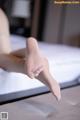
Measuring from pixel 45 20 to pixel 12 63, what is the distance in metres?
2.67

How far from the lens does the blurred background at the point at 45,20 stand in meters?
3.43

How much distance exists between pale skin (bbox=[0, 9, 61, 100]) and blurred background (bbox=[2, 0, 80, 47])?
2327 millimetres

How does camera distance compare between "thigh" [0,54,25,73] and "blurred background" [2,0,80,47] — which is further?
"blurred background" [2,0,80,47]

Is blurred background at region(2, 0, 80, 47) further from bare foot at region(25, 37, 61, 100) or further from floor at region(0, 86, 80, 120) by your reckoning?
bare foot at region(25, 37, 61, 100)

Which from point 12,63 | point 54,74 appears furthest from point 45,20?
point 12,63

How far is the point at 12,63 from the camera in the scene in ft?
3.71

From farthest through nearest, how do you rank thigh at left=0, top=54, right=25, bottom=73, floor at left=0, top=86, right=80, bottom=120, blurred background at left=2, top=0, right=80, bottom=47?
blurred background at left=2, top=0, right=80, bottom=47 < thigh at left=0, top=54, right=25, bottom=73 < floor at left=0, top=86, right=80, bottom=120

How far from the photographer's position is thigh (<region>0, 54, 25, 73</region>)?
110 cm

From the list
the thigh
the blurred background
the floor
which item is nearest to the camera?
the floor

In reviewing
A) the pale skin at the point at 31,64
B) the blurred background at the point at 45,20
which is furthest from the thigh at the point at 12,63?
the blurred background at the point at 45,20

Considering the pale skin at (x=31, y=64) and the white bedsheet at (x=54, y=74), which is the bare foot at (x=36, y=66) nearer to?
the pale skin at (x=31, y=64)

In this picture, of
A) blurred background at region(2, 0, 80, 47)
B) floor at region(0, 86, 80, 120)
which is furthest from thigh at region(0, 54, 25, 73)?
blurred background at region(2, 0, 80, 47)

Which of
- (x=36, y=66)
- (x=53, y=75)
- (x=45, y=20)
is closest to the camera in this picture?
(x=36, y=66)

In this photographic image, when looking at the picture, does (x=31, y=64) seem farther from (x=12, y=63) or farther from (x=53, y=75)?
(x=53, y=75)
